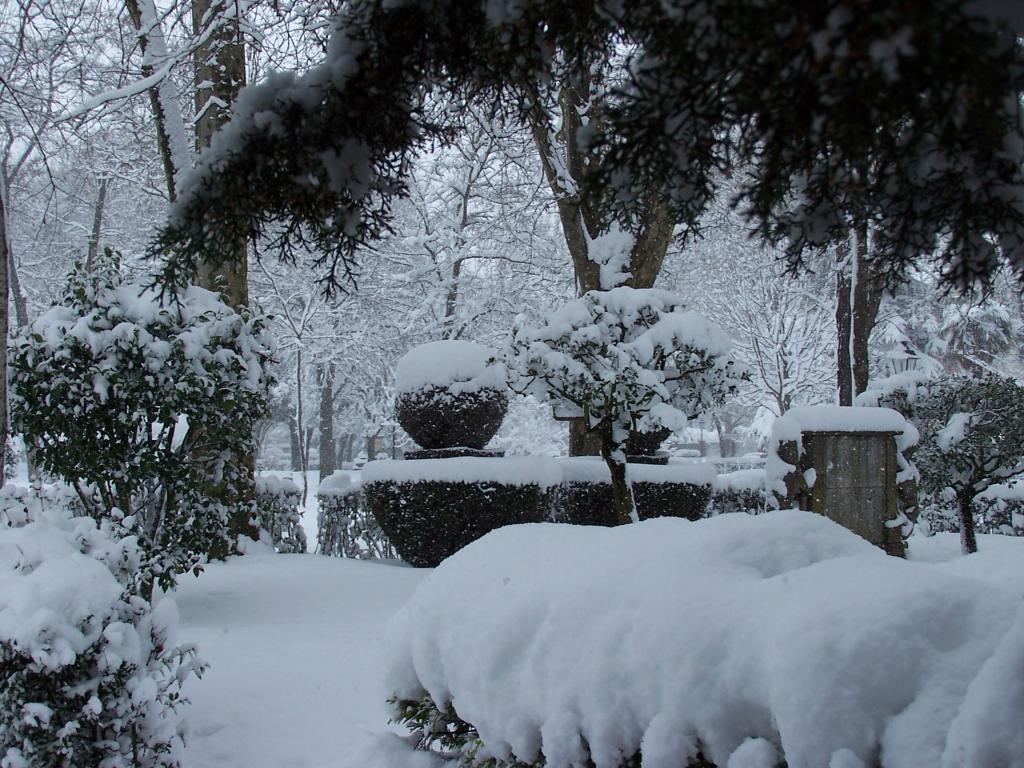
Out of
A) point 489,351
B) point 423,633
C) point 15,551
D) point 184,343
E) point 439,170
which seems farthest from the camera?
point 439,170

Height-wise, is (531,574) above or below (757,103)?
below

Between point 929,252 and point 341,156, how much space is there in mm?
1231

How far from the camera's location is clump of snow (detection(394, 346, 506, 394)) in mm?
9539

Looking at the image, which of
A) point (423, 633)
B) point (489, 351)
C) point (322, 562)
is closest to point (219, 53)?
point (489, 351)

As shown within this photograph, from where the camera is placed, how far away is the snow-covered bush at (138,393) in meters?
5.57

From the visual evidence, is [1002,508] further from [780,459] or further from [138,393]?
[138,393]

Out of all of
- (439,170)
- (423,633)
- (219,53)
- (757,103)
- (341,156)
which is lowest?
(423,633)

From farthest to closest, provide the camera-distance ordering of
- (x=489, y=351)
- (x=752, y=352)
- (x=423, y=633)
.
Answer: (x=752, y=352)
(x=489, y=351)
(x=423, y=633)

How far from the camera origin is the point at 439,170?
1806 cm

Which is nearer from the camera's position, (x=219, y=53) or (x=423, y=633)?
(x=423, y=633)

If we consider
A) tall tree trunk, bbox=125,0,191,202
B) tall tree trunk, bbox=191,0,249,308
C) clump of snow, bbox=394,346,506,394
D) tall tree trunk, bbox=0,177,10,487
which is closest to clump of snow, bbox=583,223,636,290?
clump of snow, bbox=394,346,506,394

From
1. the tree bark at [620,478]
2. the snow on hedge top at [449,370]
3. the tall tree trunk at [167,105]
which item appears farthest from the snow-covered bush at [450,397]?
the tall tree trunk at [167,105]

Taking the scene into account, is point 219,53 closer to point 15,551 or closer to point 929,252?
point 15,551

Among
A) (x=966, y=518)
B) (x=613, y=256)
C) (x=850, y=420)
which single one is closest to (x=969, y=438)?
(x=966, y=518)
